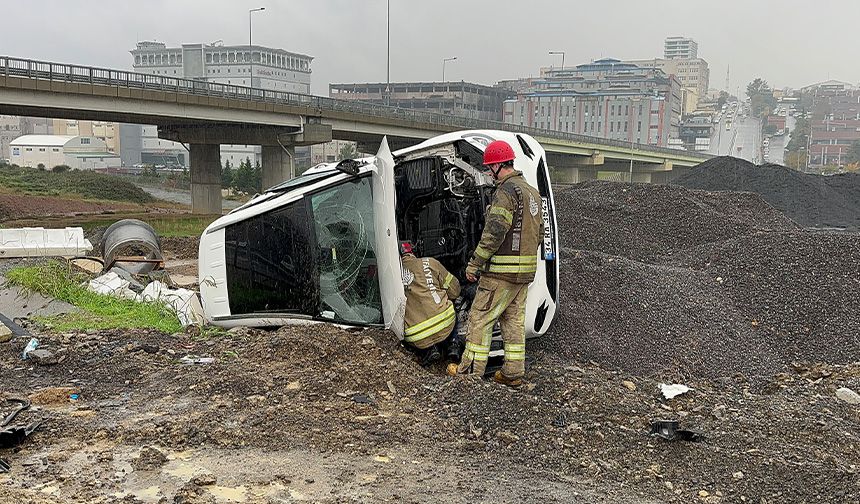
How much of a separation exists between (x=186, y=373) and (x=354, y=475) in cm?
218

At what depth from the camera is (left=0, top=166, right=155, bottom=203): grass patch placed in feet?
145

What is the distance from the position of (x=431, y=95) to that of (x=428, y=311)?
90.5 metres

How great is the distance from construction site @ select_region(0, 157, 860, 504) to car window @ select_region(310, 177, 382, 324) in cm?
24

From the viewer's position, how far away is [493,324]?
19.4 feet

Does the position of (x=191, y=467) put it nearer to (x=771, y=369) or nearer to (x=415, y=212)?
(x=415, y=212)

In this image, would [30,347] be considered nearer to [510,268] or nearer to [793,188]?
[510,268]

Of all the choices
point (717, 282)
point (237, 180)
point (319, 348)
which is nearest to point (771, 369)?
point (717, 282)

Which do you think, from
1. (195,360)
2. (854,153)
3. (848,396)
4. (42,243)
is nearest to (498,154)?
(195,360)

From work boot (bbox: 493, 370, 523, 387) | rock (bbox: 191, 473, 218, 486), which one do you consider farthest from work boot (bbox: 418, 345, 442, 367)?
rock (bbox: 191, 473, 218, 486)

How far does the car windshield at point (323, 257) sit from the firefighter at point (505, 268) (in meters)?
1.00

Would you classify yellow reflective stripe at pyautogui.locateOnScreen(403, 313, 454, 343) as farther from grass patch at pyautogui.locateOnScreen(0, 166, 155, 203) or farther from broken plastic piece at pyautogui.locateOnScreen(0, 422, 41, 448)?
grass patch at pyautogui.locateOnScreen(0, 166, 155, 203)

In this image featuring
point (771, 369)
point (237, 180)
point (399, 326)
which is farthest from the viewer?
point (237, 180)

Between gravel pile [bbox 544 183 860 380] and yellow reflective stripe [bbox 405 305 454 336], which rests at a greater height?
yellow reflective stripe [bbox 405 305 454 336]

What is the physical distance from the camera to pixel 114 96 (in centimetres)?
2570
